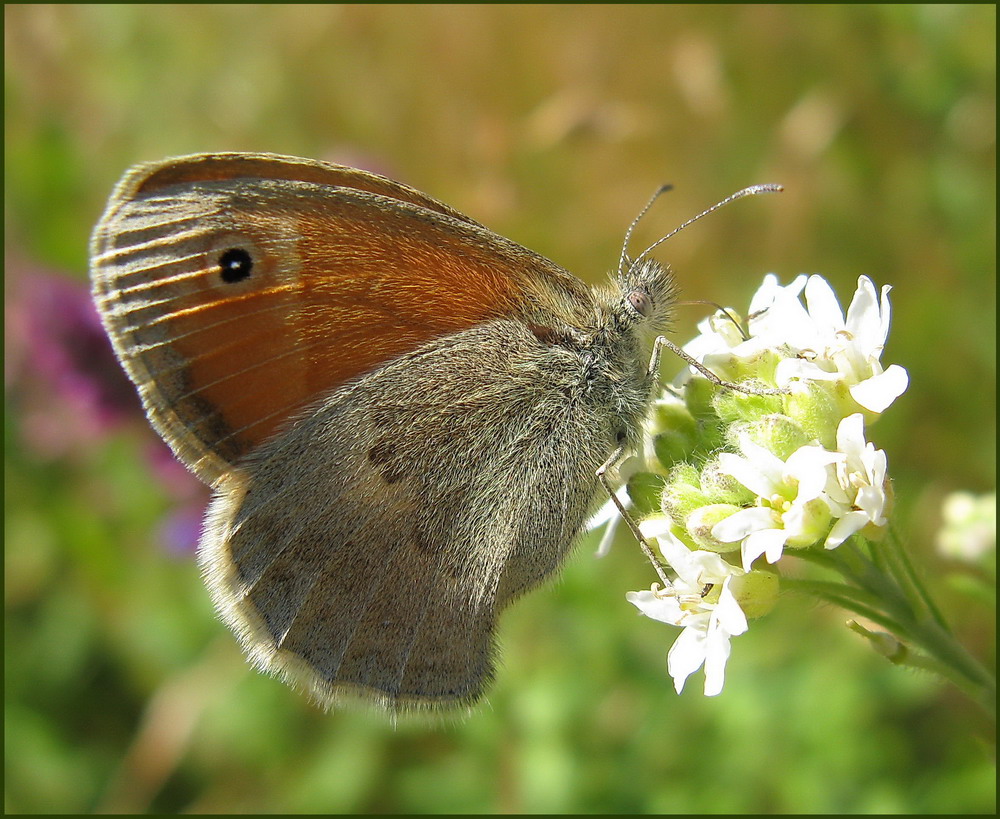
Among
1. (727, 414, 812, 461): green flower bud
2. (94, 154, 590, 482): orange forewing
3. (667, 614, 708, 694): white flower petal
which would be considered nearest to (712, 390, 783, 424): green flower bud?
(727, 414, 812, 461): green flower bud

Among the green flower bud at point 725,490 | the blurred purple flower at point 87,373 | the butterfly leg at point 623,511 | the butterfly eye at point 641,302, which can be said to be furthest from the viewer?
the blurred purple flower at point 87,373

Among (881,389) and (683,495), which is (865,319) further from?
(683,495)

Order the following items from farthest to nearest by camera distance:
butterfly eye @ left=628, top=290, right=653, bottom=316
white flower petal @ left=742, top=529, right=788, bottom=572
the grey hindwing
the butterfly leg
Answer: butterfly eye @ left=628, top=290, right=653, bottom=316 → the grey hindwing → the butterfly leg → white flower petal @ left=742, top=529, right=788, bottom=572

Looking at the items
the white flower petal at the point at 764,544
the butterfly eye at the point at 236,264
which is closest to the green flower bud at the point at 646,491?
the white flower petal at the point at 764,544

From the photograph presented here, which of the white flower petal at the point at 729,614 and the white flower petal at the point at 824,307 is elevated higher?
the white flower petal at the point at 824,307

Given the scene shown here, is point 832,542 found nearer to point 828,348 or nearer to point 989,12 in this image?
point 828,348

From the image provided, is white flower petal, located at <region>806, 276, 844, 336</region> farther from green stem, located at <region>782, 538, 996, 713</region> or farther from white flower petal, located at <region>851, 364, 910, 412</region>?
green stem, located at <region>782, 538, 996, 713</region>

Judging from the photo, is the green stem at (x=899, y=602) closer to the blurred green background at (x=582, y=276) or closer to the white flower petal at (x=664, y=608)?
the white flower petal at (x=664, y=608)
